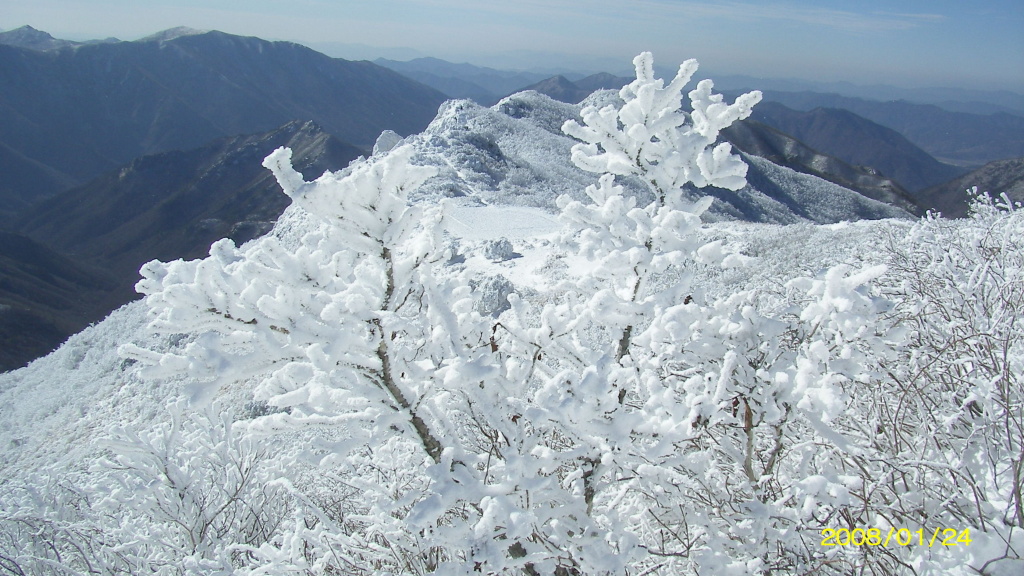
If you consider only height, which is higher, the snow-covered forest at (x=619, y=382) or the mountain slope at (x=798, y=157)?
the snow-covered forest at (x=619, y=382)

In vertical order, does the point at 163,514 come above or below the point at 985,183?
above

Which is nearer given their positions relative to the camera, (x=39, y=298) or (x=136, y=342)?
(x=136, y=342)

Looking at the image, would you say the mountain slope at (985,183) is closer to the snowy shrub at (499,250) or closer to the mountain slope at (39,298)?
the snowy shrub at (499,250)

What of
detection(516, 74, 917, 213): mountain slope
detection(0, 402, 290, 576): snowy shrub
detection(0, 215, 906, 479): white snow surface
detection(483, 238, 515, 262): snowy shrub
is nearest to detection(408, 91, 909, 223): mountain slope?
detection(0, 215, 906, 479): white snow surface

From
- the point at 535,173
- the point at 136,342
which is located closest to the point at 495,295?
the point at 136,342

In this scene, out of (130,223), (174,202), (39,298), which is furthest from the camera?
(174,202)

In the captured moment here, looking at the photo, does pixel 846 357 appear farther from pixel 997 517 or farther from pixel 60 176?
pixel 60 176

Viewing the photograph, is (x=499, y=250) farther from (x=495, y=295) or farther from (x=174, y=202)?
(x=174, y=202)

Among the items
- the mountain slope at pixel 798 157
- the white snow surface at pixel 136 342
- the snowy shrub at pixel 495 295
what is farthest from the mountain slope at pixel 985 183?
the snowy shrub at pixel 495 295

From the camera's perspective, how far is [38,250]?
9706 cm
